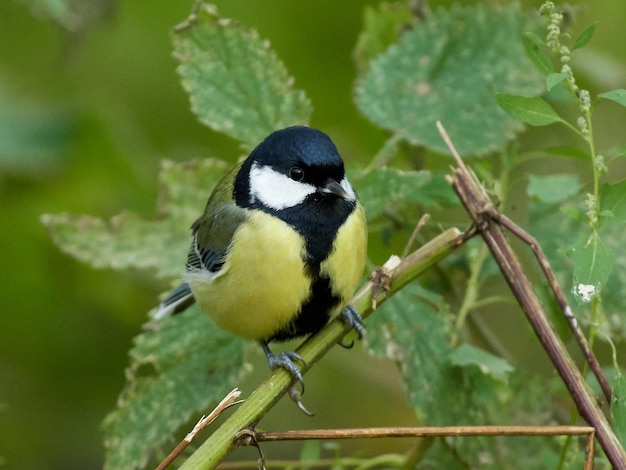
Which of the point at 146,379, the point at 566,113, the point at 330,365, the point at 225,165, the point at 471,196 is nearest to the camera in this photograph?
the point at 471,196

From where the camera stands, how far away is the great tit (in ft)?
5.73

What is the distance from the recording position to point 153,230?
79.7 inches

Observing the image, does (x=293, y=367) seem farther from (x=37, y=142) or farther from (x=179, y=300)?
(x=37, y=142)

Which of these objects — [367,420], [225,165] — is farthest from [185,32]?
[367,420]

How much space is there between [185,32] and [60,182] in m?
1.07

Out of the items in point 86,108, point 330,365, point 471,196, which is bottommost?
point 330,365

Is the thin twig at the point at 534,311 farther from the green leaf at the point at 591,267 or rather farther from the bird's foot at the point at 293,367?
the bird's foot at the point at 293,367

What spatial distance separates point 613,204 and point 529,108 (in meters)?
0.18

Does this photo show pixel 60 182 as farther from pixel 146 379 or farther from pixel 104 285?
pixel 146 379

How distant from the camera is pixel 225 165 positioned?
Answer: 206cm

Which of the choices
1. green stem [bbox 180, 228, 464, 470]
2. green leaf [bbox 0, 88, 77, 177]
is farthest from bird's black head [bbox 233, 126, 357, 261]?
green leaf [bbox 0, 88, 77, 177]

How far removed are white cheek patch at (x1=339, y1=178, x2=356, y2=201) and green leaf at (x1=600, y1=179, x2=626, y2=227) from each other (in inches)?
23.2

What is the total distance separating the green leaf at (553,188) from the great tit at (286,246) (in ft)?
1.11

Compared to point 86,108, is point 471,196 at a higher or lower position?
lower
